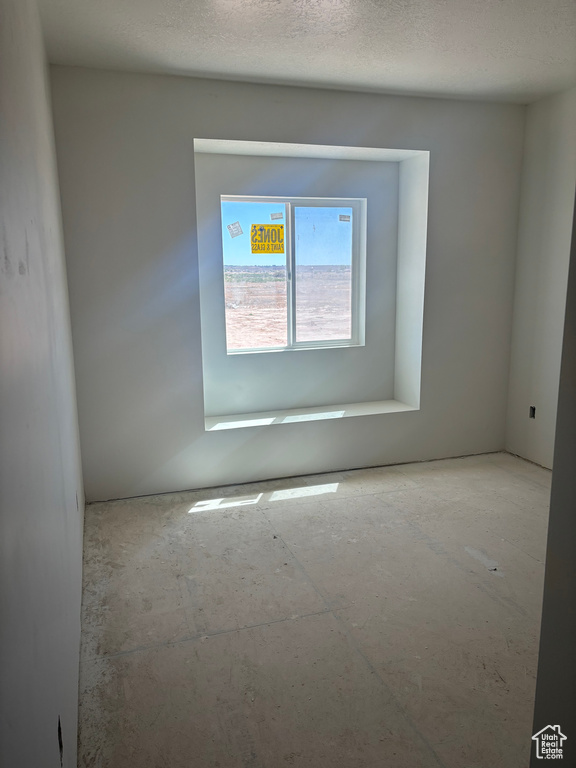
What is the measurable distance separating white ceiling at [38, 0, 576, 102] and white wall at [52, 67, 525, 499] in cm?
23

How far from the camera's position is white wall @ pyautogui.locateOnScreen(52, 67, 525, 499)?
12.1ft

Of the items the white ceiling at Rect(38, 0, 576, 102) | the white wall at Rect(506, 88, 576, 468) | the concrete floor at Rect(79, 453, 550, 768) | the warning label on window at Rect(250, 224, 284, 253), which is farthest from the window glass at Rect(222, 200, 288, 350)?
the white wall at Rect(506, 88, 576, 468)

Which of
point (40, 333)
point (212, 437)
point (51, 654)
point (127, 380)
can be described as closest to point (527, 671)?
point (51, 654)

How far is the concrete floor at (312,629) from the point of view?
1952 mm

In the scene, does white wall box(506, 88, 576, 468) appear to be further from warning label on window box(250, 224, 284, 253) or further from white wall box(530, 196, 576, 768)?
white wall box(530, 196, 576, 768)

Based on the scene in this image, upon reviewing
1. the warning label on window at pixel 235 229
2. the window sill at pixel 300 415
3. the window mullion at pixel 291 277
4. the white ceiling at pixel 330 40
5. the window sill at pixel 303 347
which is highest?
the white ceiling at pixel 330 40

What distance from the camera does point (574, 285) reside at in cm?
92

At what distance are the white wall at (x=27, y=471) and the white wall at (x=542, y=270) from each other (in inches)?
148

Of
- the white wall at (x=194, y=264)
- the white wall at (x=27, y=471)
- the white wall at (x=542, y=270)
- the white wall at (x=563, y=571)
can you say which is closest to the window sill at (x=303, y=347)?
the white wall at (x=194, y=264)

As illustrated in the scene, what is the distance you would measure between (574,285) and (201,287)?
3.72 metres

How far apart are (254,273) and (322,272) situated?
24.3 inches

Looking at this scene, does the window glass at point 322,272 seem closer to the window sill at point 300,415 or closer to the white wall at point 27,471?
the window sill at point 300,415

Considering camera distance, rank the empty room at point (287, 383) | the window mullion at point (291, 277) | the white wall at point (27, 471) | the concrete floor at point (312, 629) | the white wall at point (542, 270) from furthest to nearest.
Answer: the window mullion at point (291, 277) → the white wall at point (542, 270) → the concrete floor at point (312, 629) → the empty room at point (287, 383) → the white wall at point (27, 471)

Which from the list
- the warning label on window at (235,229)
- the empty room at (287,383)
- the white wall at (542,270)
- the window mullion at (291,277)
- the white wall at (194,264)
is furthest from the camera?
the window mullion at (291,277)
